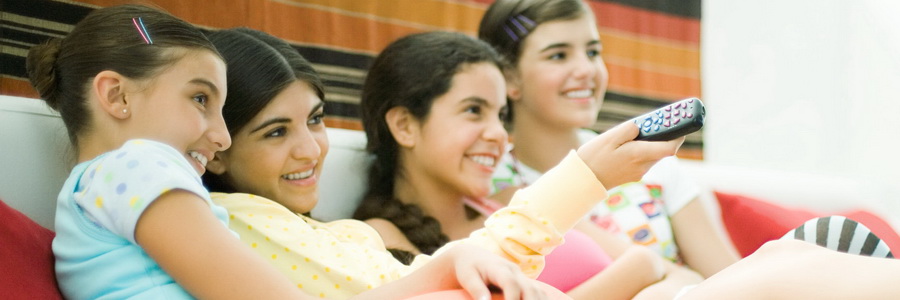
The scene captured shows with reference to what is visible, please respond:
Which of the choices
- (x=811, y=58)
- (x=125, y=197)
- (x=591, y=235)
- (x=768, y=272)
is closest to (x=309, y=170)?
(x=125, y=197)

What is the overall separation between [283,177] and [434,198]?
1.20 feet

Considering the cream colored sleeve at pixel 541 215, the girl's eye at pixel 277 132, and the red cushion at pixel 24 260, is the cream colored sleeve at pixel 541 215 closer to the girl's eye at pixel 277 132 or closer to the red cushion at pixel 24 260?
the girl's eye at pixel 277 132

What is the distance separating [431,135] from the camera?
1.42 meters

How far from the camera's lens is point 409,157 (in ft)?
4.81

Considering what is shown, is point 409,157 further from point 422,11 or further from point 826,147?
point 826,147

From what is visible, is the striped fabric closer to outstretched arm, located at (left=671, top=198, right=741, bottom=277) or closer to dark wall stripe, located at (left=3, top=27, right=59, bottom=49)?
dark wall stripe, located at (left=3, top=27, right=59, bottom=49)

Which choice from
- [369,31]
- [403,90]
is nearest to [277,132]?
[403,90]

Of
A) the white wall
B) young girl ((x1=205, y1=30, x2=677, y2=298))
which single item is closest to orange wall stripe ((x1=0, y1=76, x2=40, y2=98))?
young girl ((x1=205, y1=30, x2=677, y2=298))

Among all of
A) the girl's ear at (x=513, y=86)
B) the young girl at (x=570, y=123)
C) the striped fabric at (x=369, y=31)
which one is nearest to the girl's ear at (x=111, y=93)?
the striped fabric at (x=369, y=31)

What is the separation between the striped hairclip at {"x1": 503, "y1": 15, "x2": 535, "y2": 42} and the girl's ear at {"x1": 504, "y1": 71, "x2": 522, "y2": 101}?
0.07 metres

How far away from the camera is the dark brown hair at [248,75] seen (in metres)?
1.10

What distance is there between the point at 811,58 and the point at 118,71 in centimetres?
270

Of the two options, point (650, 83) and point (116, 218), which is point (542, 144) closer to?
point (650, 83)

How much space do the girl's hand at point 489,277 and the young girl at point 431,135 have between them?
1.82 feet
